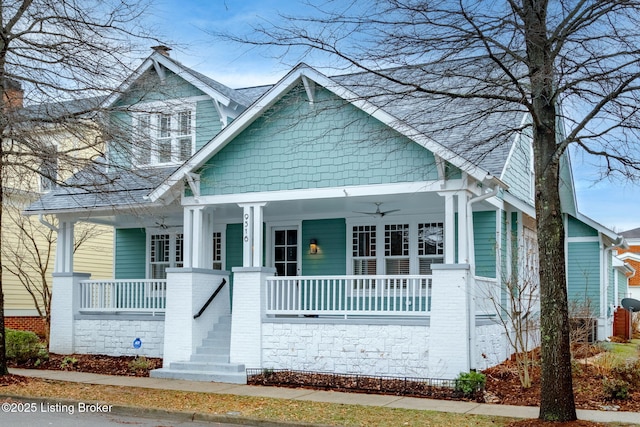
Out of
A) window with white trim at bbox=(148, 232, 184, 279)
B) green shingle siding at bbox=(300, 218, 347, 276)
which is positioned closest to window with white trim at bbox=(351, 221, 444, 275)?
green shingle siding at bbox=(300, 218, 347, 276)

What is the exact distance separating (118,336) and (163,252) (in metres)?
3.06

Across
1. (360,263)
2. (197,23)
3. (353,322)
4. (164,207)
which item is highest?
(197,23)

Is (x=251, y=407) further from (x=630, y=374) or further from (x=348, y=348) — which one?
(x=630, y=374)

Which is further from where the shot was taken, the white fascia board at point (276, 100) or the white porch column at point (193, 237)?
the white porch column at point (193, 237)

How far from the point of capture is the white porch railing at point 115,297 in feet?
55.3

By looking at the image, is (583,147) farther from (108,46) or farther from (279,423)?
(108,46)

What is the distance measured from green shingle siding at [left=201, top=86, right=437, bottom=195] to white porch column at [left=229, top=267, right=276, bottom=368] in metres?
1.78

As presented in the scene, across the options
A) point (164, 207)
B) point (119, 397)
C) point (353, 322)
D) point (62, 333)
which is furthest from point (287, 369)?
point (62, 333)

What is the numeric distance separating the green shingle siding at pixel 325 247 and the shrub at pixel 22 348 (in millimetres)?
6261

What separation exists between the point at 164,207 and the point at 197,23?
6371 mm

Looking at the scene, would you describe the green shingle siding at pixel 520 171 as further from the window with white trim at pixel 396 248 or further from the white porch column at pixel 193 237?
the white porch column at pixel 193 237

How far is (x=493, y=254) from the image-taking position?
606 inches

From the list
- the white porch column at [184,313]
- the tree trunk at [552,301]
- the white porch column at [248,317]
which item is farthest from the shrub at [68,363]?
the tree trunk at [552,301]

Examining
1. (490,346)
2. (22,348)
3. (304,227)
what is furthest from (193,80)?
(490,346)
